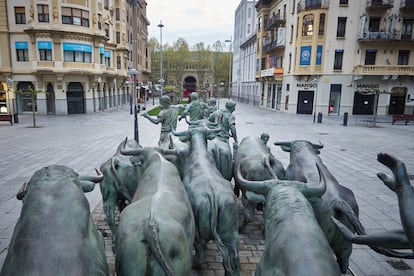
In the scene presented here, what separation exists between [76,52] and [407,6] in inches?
1335

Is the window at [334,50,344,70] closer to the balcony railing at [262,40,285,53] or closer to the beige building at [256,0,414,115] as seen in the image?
the beige building at [256,0,414,115]

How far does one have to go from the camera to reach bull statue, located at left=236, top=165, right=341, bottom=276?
8.78ft

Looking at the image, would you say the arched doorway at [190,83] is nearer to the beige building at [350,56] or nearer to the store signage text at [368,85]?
the beige building at [350,56]

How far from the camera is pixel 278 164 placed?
6.66 meters

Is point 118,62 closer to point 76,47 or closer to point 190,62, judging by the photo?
point 76,47

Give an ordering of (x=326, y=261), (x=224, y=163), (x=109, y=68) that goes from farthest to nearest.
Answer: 1. (x=109, y=68)
2. (x=224, y=163)
3. (x=326, y=261)

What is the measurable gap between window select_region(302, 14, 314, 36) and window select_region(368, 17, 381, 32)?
616cm

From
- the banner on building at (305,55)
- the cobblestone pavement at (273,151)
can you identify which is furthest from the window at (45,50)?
the banner on building at (305,55)

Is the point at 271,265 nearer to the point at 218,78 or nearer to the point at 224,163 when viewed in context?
the point at 224,163

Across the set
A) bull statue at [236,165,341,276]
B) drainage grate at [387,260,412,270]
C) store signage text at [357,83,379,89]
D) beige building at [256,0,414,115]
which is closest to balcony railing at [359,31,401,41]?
beige building at [256,0,414,115]

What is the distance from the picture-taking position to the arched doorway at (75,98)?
31.3 metres

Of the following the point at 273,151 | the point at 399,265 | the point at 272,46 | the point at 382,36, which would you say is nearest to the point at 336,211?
the point at 399,265

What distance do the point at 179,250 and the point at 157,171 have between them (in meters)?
1.66

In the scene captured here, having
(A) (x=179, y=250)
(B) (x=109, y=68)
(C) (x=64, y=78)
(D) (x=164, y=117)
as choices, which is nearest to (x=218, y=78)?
(B) (x=109, y=68)
